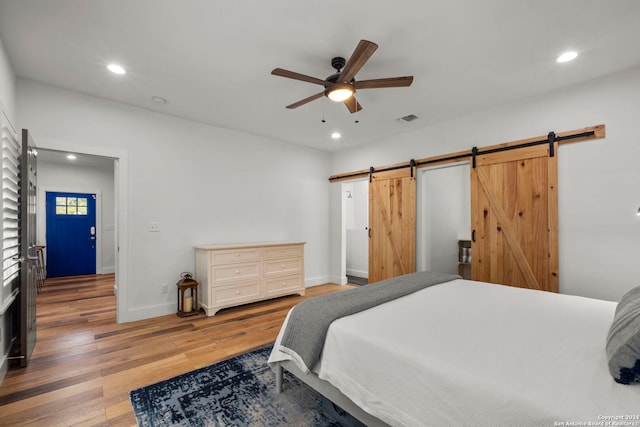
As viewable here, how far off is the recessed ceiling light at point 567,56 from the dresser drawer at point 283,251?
149 inches

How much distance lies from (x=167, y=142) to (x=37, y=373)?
2.73 meters

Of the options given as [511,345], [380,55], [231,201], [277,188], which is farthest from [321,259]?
[511,345]

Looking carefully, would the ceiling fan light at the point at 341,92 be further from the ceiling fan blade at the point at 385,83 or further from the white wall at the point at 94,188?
the white wall at the point at 94,188

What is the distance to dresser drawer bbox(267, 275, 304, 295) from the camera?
14.3ft

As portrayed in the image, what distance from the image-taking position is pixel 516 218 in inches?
136

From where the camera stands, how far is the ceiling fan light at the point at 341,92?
238 centimetres

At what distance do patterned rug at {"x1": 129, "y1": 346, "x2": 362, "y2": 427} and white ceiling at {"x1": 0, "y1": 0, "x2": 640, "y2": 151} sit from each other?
2.66 m

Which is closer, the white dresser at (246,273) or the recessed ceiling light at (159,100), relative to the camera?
the recessed ceiling light at (159,100)

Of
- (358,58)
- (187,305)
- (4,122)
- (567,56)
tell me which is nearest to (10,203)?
(4,122)

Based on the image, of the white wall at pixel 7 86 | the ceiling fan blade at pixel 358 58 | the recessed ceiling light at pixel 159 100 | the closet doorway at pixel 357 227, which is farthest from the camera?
the closet doorway at pixel 357 227

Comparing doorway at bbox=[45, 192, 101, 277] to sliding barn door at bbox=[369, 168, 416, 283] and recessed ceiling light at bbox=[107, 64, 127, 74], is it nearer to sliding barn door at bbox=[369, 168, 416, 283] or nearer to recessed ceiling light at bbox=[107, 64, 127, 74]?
recessed ceiling light at bbox=[107, 64, 127, 74]

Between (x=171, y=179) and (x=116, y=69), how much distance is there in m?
1.47

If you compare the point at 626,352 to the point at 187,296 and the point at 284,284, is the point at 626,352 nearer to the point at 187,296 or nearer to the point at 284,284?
the point at 284,284

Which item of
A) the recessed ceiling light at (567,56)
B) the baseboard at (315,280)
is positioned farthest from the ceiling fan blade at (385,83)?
the baseboard at (315,280)
